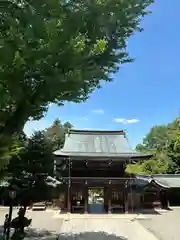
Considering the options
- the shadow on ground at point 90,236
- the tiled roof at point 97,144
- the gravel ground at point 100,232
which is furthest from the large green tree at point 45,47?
the tiled roof at point 97,144

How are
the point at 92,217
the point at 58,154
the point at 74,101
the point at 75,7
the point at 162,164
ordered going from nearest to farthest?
the point at 75,7
the point at 74,101
the point at 92,217
the point at 58,154
the point at 162,164

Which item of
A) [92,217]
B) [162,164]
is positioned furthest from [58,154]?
[162,164]

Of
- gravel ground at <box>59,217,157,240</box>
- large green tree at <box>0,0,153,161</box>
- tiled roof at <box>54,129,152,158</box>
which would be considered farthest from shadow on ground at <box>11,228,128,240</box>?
tiled roof at <box>54,129,152,158</box>

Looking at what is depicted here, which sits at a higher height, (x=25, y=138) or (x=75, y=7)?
(x=75, y=7)

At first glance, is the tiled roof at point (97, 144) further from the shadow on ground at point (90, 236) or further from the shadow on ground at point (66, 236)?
the shadow on ground at point (90, 236)

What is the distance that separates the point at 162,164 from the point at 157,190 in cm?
1499

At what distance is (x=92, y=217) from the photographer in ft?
74.6

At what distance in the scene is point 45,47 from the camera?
576 centimetres

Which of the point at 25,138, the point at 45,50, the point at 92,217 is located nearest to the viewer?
the point at 45,50

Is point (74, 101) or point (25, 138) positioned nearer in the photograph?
point (74, 101)

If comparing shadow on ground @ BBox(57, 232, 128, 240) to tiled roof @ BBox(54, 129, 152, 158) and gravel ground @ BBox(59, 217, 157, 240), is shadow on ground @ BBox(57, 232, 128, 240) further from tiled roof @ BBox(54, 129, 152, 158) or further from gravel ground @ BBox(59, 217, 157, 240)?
tiled roof @ BBox(54, 129, 152, 158)

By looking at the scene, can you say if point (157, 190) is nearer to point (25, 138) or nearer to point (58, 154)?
point (58, 154)

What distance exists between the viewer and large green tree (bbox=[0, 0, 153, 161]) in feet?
18.6

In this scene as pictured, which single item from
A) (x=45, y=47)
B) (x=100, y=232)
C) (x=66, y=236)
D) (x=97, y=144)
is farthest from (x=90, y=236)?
(x=97, y=144)
